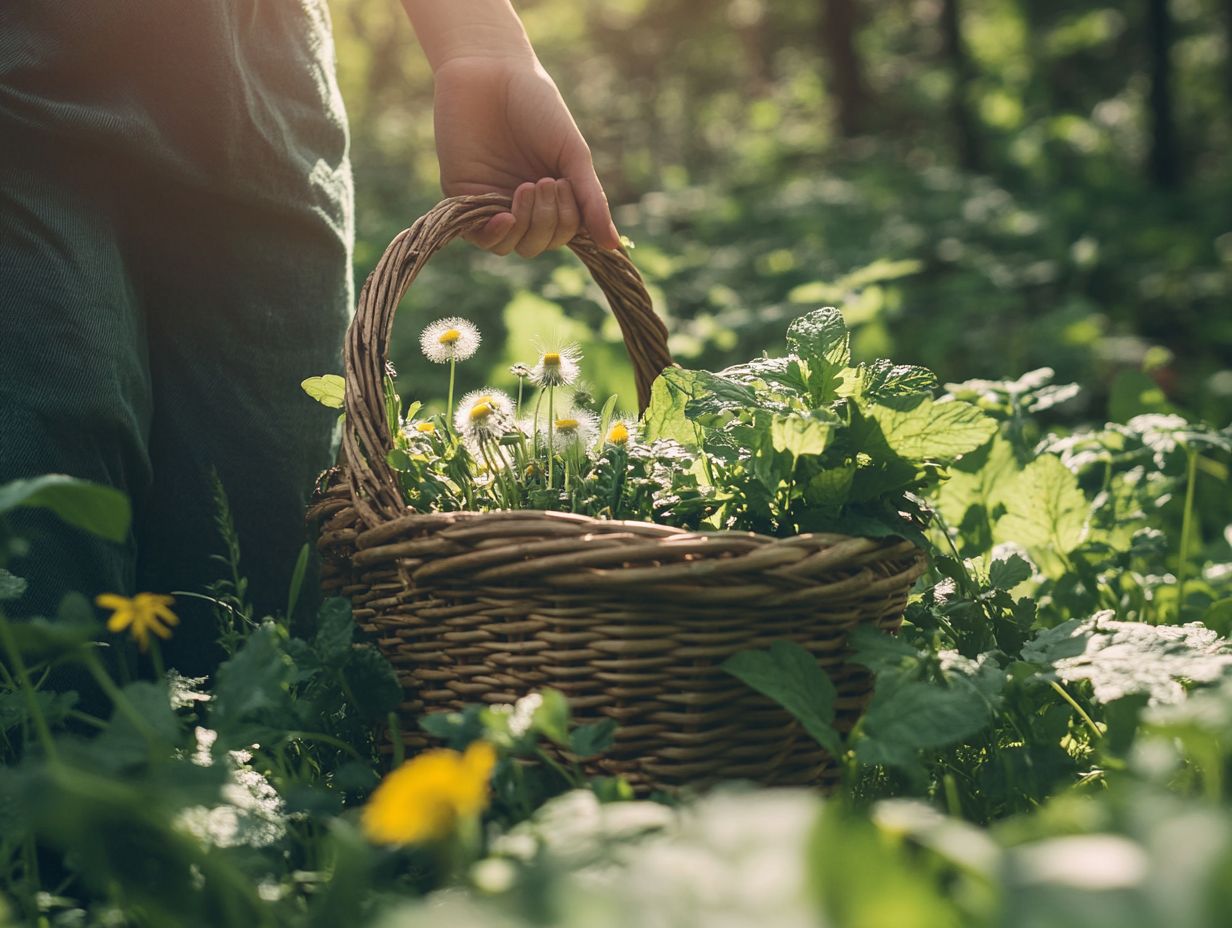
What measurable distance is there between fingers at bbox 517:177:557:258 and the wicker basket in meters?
0.40

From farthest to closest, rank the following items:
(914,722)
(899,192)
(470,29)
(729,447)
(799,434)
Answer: (899,192)
(470,29)
(729,447)
(799,434)
(914,722)

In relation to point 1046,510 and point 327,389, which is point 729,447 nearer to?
point 327,389

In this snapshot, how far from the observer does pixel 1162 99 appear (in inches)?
299

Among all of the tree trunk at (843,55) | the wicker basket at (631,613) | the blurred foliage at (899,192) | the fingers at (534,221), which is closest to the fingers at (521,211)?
the fingers at (534,221)

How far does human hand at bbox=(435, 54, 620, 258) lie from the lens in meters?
1.55

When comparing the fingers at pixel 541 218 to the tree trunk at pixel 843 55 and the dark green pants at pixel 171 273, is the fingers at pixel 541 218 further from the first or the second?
the tree trunk at pixel 843 55

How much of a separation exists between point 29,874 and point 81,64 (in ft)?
3.45

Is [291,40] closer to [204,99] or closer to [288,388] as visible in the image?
[204,99]

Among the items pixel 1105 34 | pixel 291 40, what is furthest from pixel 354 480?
pixel 1105 34

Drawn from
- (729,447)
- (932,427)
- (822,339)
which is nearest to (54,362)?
(729,447)

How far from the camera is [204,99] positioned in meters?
1.59

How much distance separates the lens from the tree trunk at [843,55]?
995cm

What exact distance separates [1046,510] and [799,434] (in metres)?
0.75

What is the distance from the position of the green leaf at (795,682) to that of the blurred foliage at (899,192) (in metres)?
1.40
